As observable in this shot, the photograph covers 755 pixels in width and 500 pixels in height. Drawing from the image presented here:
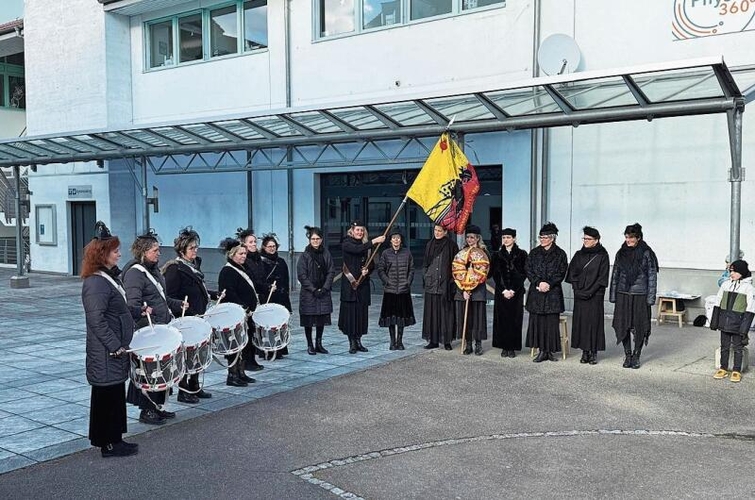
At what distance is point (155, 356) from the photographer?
5.97 metres

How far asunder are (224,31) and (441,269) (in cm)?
1224

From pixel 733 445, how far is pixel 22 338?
407 inches

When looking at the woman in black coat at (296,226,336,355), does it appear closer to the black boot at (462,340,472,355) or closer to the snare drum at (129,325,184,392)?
the black boot at (462,340,472,355)

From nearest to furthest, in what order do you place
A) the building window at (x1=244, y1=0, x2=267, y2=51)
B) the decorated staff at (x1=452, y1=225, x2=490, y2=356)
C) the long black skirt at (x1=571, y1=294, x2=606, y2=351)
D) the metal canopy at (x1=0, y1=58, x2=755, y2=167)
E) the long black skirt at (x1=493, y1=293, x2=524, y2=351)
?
the metal canopy at (x1=0, y1=58, x2=755, y2=167)
the long black skirt at (x1=571, y1=294, x2=606, y2=351)
the long black skirt at (x1=493, y1=293, x2=524, y2=351)
the decorated staff at (x1=452, y1=225, x2=490, y2=356)
the building window at (x1=244, y1=0, x2=267, y2=51)

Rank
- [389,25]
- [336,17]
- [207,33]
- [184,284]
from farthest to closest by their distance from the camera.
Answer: [207,33] < [336,17] < [389,25] < [184,284]

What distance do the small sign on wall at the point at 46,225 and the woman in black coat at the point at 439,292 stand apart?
54.4 ft

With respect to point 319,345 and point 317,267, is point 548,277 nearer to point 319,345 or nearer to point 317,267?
point 317,267

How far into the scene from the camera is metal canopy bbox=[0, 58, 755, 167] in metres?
8.88

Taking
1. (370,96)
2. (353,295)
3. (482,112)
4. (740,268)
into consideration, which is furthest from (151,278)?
(370,96)

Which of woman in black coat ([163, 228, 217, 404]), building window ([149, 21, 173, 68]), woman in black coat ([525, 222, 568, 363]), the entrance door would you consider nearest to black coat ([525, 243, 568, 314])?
woman in black coat ([525, 222, 568, 363])

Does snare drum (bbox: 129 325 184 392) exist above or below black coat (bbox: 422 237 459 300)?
below

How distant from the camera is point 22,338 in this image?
37.5 feet

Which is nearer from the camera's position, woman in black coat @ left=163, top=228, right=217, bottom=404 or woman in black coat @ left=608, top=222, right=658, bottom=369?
woman in black coat @ left=163, top=228, right=217, bottom=404

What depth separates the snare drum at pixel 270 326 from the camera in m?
8.32
